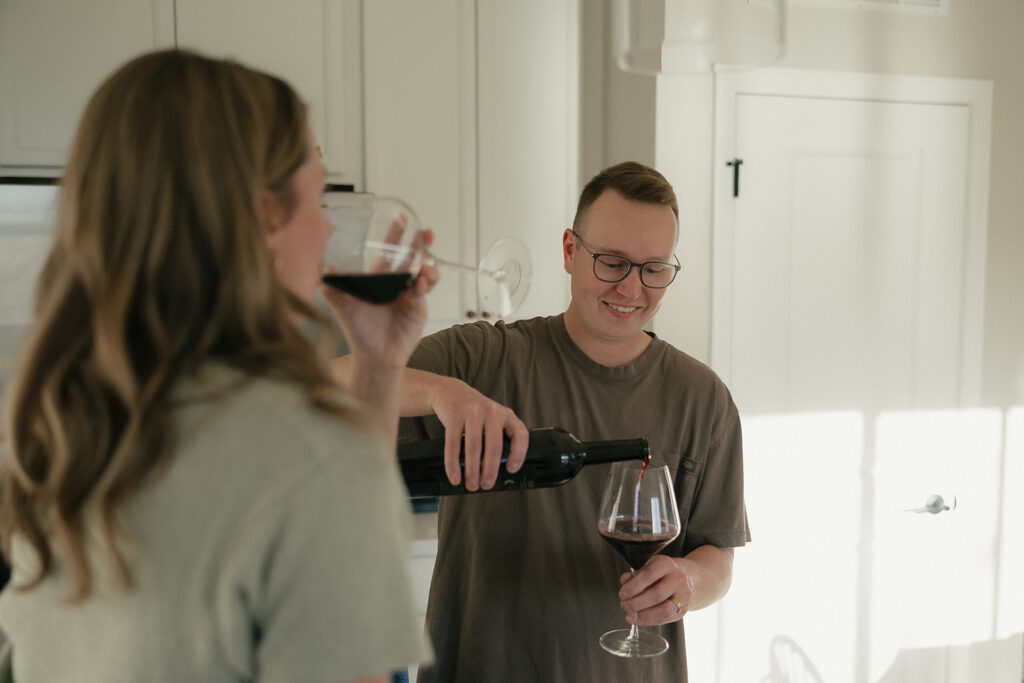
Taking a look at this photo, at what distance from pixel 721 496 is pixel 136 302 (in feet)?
3.42

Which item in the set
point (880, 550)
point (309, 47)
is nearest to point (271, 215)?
point (309, 47)

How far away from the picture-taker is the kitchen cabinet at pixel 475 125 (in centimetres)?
271

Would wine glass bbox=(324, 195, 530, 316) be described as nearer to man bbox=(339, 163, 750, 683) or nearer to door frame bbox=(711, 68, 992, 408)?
man bbox=(339, 163, 750, 683)

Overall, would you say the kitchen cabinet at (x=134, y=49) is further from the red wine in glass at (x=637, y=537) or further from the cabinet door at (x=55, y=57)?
the red wine in glass at (x=637, y=537)

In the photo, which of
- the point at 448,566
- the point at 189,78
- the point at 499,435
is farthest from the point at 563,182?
the point at 189,78

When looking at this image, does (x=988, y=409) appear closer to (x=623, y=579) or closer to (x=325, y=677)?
(x=623, y=579)

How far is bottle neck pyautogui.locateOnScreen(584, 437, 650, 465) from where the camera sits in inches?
46.5

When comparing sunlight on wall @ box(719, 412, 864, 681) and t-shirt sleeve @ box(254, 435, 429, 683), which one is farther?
sunlight on wall @ box(719, 412, 864, 681)

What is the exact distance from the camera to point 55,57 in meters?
2.51

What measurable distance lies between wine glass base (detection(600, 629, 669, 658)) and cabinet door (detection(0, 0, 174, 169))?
2.07m

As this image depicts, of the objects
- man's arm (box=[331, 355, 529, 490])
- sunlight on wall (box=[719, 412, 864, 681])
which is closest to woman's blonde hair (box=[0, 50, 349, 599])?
man's arm (box=[331, 355, 529, 490])

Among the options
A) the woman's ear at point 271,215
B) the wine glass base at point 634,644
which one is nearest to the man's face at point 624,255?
the wine glass base at point 634,644

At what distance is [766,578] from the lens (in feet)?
8.25

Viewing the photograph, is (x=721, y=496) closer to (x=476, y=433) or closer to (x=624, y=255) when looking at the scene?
(x=624, y=255)
